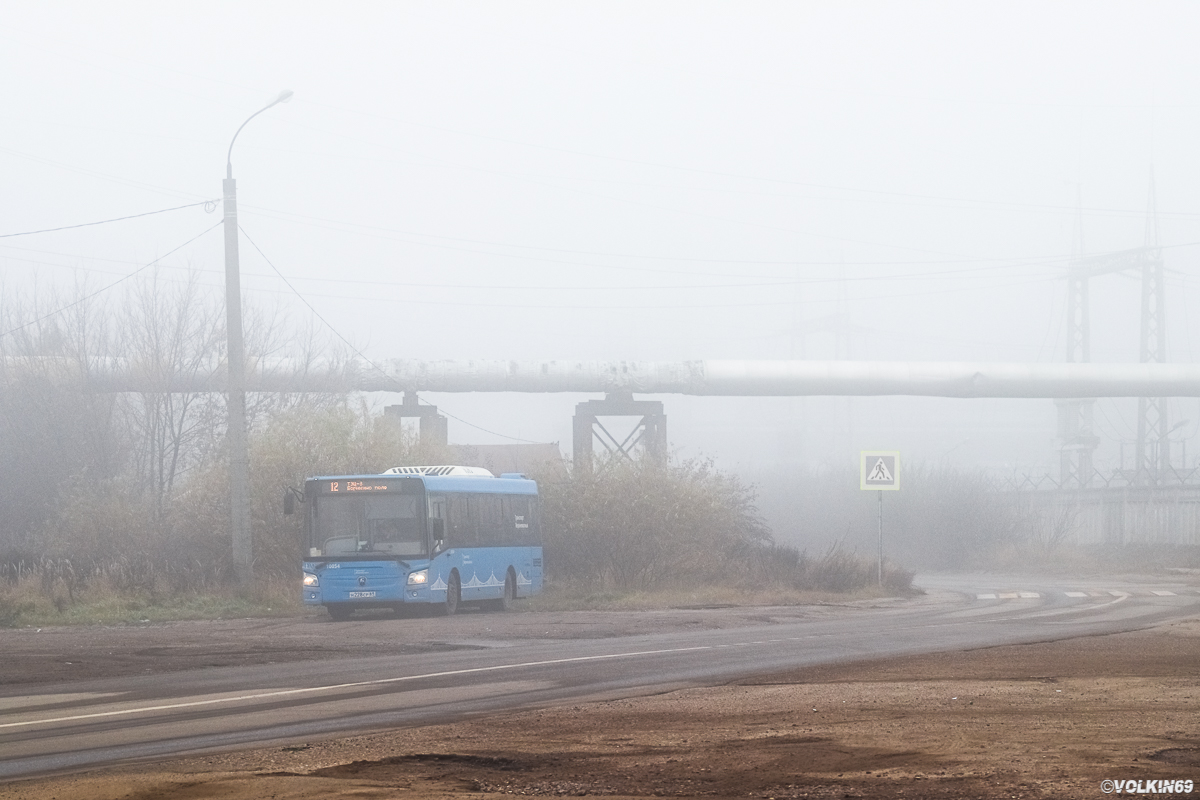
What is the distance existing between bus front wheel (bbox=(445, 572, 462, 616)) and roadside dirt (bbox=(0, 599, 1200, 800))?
43.9ft

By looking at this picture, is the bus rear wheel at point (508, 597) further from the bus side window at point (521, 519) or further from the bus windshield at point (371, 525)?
the bus windshield at point (371, 525)

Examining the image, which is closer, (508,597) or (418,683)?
(418,683)

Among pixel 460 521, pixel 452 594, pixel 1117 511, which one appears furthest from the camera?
pixel 1117 511

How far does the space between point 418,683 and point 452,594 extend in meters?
12.3

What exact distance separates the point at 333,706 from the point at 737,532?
2150 cm

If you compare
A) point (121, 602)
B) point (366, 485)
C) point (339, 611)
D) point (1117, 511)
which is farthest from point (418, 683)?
point (1117, 511)

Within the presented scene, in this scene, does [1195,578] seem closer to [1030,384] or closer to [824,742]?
[1030,384]

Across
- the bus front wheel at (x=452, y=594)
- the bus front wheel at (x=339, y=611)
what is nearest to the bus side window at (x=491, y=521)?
the bus front wheel at (x=452, y=594)

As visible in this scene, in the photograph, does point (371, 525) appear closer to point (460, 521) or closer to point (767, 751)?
point (460, 521)

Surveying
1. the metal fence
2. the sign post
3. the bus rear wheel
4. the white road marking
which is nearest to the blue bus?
the bus rear wheel

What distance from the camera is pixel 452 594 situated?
24.5 m

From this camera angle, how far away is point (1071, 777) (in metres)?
6.62

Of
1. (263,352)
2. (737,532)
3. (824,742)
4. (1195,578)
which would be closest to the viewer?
(824,742)

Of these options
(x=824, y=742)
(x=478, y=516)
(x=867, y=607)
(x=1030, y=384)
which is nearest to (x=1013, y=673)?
(x=824, y=742)
